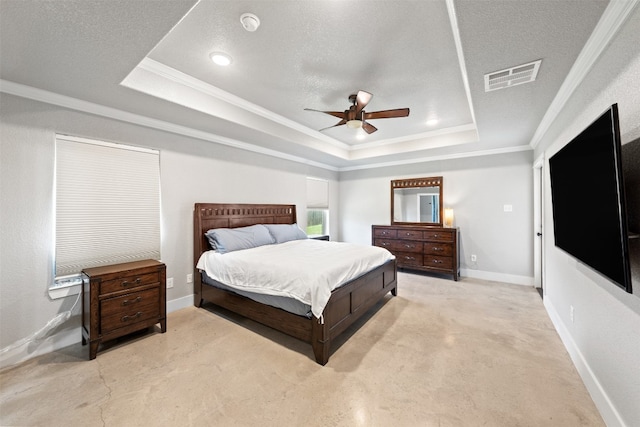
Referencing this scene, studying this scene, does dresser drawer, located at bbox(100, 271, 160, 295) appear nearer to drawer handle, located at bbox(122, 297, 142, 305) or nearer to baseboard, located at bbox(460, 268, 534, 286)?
drawer handle, located at bbox(122, 297, 142, 305)

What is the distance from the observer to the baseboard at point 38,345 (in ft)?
7.29

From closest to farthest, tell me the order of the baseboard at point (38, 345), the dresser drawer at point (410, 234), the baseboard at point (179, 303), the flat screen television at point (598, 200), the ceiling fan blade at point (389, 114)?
the flat screen television at point (598, 200) < the baseboard at point (38, 345) < the ceiling fan blade at point (389, 114) < the baseboard at point (179, 303) < the dresser drawer at point (410, 234)

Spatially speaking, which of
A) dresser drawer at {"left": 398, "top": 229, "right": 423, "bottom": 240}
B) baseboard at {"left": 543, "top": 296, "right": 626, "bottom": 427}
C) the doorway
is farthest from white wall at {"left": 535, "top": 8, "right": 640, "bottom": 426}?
dresser drawer at {"left": 398, "top": 229, "right": 423, "bottom": 240}

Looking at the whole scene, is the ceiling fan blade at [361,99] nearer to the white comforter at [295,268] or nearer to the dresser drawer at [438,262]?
the white comforter at [295,268]

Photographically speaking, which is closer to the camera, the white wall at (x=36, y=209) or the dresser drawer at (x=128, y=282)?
the white wall at (x=36, y=209)

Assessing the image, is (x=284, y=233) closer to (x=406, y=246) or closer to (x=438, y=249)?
(x=406, y=246)

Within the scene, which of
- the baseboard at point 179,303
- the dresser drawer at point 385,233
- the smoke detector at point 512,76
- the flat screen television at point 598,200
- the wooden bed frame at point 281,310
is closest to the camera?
the flat screen television at point 598,200

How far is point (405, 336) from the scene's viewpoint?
8.80 ft

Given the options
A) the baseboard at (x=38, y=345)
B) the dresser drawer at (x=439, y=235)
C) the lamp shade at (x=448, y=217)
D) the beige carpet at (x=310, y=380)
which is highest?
the lamp shade at (x=448, y=217)

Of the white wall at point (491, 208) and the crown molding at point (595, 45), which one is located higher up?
the crown molding at point (595, 45)

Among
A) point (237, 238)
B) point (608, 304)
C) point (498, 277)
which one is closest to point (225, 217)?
point (237, 238)

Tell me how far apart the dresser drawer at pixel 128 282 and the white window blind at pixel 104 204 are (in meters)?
0.59

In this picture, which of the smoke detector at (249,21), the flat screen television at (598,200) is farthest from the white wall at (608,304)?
the smoke detector at (249,21)

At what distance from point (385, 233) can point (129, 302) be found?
4.40 meters
